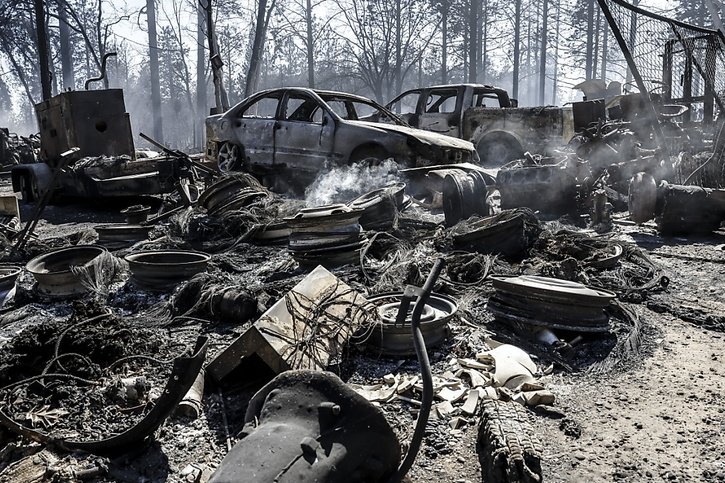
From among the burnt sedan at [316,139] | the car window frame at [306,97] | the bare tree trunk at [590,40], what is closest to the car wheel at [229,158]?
the burnt sedan at [316,139]

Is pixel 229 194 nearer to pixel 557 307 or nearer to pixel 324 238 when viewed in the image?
pixel 324 238

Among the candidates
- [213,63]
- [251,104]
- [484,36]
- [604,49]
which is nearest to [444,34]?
[484,36]

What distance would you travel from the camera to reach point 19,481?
8.18 ft

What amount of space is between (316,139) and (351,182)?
149cm

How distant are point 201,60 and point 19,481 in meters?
46.8

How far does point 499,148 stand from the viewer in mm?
12969

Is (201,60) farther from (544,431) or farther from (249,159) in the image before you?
(544,431)

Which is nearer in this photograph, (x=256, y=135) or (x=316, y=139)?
(x=316, y=139)

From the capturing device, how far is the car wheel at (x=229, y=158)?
11.1 m

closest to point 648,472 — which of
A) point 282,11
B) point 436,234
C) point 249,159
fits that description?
point 436,234

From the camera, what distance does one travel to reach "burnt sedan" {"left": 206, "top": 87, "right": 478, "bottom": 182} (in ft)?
30.3

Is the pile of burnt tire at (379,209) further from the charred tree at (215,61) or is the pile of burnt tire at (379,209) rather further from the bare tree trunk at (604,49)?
the bare tree trunk at (604,49)

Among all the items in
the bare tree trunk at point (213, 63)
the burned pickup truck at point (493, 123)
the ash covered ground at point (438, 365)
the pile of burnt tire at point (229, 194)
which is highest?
the bare tree trunk at point (213, 63)

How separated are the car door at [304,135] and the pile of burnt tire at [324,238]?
4.02 metres
